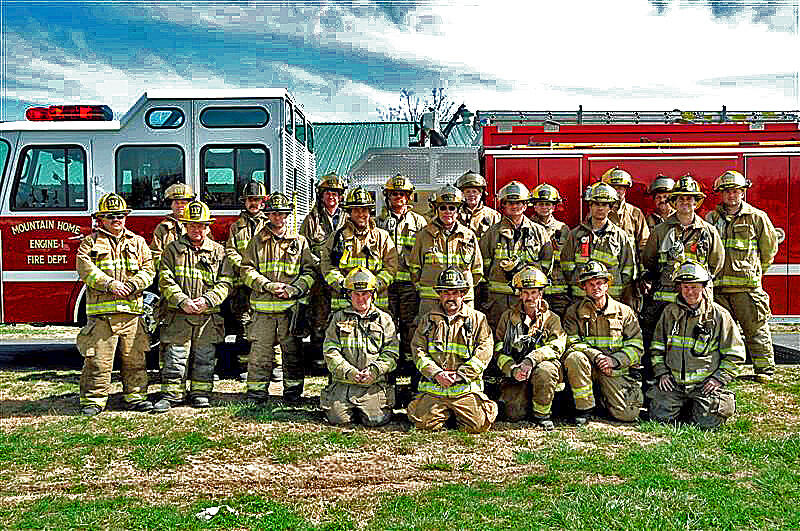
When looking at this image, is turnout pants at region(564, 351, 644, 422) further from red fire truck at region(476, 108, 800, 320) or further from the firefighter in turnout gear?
the firefighter in turnout gear

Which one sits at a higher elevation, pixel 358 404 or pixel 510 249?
pixel 510 249

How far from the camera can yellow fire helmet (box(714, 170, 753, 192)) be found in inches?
282

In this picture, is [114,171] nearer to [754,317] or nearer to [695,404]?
[695,404]

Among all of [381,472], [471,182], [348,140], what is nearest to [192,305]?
[381,472]

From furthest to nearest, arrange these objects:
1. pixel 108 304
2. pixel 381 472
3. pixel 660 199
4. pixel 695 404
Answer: pixel 660 199 < pixel 108 304 < pixel 695 404 < pixel 381 472

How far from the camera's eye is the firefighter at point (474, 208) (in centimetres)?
707

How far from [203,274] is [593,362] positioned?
3.54 metres

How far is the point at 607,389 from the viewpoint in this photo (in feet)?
19.9

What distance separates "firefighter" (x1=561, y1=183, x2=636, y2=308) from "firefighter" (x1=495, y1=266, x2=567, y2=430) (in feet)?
2.36

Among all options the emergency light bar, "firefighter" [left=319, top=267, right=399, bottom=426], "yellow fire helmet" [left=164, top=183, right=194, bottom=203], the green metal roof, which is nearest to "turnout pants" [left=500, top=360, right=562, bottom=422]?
"firefighter" [left=319, top=267, right=399, bottom=426]

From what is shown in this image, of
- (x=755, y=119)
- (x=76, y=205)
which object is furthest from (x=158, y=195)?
(x=755, y=119)

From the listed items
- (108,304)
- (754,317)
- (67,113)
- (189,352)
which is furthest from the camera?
(67,113)

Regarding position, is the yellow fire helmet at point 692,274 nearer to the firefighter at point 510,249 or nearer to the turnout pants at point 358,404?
the firefighter at point 510,249

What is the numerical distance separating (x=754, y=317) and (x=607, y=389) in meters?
2.25
